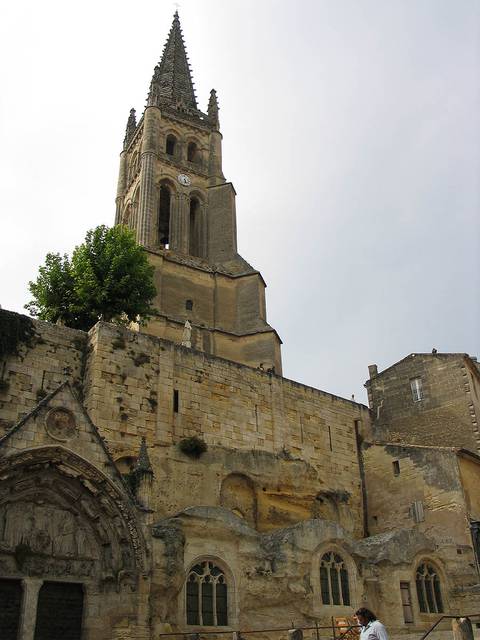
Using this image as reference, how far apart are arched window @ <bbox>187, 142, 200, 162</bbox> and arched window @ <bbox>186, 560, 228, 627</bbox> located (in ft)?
117

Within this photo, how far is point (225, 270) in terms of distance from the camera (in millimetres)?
38625

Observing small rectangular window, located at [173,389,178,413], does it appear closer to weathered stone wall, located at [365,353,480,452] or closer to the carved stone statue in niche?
the carved stone statue in niche

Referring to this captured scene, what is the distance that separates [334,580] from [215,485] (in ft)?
16.2

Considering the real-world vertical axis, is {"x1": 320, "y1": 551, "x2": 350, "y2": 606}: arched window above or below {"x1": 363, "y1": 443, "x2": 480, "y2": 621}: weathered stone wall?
below

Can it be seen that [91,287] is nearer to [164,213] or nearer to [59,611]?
[59,611]

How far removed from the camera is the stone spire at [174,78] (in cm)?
4851

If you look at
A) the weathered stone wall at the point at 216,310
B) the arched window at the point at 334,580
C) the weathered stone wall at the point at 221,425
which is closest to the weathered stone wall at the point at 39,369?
the weathered stone wall at the point at 221,425

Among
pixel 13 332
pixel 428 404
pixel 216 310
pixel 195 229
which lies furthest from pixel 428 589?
pixel 195 229

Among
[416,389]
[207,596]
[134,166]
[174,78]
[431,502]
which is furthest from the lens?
[174,78]

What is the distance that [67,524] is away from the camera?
13.8 meters

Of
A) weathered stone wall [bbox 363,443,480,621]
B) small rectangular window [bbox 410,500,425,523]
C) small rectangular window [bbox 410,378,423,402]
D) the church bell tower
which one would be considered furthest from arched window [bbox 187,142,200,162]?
small rectangular window [bbox 410,500,425,523]

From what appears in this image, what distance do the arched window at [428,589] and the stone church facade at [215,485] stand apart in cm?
7

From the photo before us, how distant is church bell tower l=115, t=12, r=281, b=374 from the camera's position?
114 ft

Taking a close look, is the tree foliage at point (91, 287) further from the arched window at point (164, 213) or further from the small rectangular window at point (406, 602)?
the arched window at point (164, 213)
